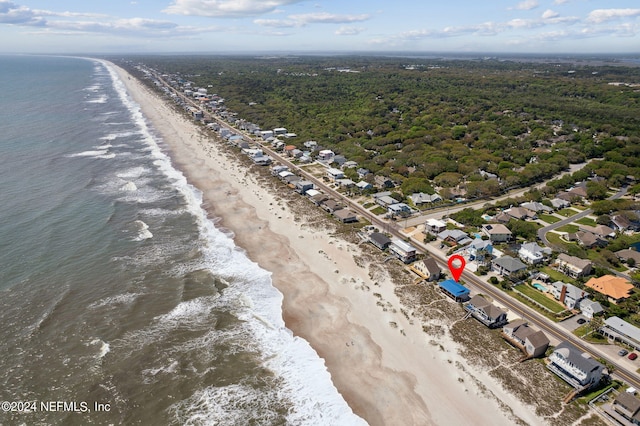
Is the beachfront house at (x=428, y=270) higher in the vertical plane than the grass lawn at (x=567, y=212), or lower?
lower

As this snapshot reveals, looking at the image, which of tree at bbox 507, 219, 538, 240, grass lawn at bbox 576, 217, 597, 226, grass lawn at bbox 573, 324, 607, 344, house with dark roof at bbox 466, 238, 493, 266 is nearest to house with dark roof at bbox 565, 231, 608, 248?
tree at bbox 507, 219, 538, 240

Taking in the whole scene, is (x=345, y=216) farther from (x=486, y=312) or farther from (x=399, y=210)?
(x=486, y=312)

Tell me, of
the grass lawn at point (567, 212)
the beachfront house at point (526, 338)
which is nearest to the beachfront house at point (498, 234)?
the grass lawn at point (567, 212)

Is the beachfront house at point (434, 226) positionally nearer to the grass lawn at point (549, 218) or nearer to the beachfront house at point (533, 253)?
the beachfront house at point (533, 253)

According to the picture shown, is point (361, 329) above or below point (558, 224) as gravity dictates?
below

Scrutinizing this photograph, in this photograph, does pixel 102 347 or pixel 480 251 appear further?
pixel 480 251

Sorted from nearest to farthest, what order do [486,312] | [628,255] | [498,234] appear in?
1. [486,312]
2. [628,255]
3. [498,234]

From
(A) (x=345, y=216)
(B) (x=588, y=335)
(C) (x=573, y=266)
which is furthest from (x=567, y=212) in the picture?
(A) (x=345, y=216)
